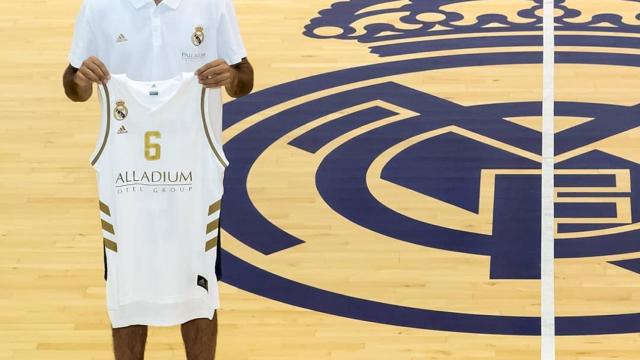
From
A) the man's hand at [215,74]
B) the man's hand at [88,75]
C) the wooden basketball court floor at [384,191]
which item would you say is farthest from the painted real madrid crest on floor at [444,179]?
the man's hand at [88,75]

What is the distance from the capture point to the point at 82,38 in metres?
5.45

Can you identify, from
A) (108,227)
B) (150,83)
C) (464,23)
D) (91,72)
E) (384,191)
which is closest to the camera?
(91,72)

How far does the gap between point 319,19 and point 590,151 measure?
3.07 m

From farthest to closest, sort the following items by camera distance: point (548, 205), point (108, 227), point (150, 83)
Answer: point (548, 205) < point (108, 227) < point (150, 83)

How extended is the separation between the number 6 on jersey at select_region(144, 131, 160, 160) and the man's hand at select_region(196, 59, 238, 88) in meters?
0.27

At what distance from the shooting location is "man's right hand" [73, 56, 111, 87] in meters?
5.36

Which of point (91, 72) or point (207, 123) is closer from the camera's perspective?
point (91, 72)

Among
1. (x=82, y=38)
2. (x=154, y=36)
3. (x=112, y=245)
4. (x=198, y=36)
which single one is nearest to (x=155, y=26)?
(x=154, y=36)

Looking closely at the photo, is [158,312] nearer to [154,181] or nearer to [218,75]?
[154,181]

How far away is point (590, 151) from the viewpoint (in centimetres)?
859

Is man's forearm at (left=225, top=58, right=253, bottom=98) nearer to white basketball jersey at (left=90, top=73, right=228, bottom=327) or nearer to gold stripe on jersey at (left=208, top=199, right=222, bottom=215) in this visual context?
white basketball jersey at (left=90, top=73, right=228, bottom=327)

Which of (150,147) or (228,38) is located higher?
(228,38)

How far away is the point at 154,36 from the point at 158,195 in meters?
0.56

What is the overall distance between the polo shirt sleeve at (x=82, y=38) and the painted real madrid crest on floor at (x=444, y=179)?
6.70ft
